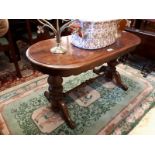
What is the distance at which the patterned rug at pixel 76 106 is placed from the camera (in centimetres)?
153

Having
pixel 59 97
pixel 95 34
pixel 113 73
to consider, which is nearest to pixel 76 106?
pixel 59 97

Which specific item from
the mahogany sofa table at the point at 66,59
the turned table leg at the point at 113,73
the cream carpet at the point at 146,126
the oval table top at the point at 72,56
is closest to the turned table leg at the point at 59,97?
the mahogany sofa table at the point at 66,59

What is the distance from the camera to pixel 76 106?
5.82 ft

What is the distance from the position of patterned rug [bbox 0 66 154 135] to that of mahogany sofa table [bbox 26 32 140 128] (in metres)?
0.14

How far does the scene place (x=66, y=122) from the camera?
1561mm

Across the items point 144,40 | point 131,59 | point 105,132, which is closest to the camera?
point 105,132

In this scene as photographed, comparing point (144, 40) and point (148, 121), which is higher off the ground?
point (144, 40)

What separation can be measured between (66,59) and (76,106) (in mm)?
683

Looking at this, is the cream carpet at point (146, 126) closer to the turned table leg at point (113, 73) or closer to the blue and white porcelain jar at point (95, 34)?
the turned table leg at point (113, 73)

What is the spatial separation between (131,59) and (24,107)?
1.92 meters

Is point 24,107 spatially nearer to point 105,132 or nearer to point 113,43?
point 105,132

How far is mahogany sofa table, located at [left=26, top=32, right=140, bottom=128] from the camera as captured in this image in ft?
3.89
